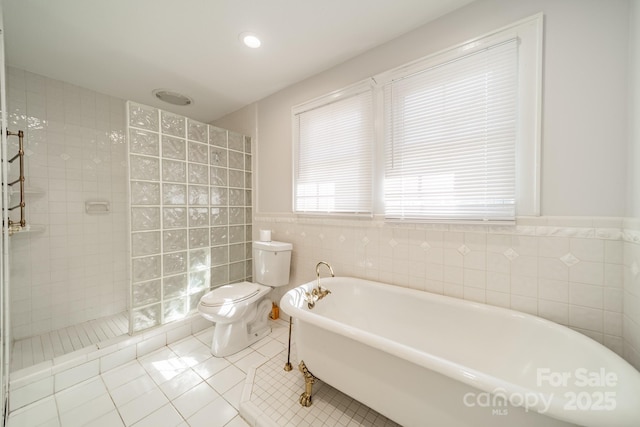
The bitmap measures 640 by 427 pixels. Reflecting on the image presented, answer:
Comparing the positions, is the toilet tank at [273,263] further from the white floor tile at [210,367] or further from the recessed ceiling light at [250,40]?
the recessed ceiling light at [250,40]

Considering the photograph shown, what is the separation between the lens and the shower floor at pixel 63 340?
1701mm

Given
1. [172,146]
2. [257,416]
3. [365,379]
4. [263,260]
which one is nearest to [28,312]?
[172,146]

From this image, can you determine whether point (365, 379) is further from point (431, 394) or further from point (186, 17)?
point (186, 17)

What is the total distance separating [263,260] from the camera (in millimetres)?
2211

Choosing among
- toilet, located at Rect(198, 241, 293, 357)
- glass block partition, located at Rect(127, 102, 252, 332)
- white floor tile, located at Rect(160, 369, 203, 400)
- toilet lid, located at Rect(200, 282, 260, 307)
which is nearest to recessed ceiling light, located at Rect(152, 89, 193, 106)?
glass block partition, located at Rect(127, 102, 252, 332)

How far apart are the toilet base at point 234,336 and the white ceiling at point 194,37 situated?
2207 mm

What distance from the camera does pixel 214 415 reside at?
131 cm

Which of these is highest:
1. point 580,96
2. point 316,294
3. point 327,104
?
point 327,104

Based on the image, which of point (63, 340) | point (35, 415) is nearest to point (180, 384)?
point (35, 415)

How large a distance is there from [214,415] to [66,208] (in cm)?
237

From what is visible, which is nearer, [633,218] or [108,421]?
[633,218]

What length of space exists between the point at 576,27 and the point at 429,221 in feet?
3.92

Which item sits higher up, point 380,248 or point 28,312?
point 380,248

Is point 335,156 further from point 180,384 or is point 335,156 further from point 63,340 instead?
point 63,340
